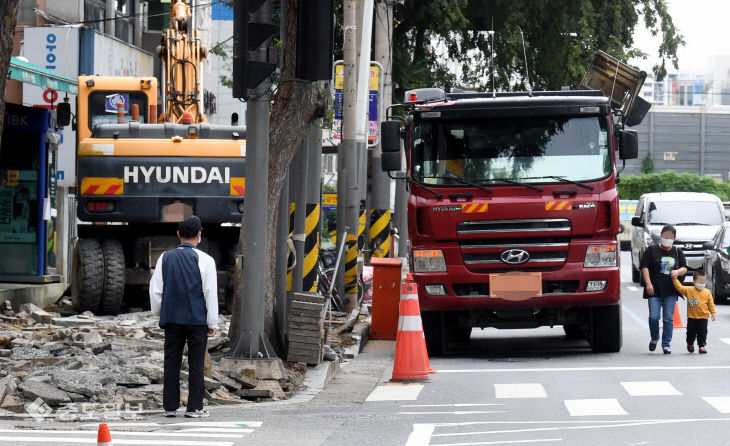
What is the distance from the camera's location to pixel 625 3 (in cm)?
3653

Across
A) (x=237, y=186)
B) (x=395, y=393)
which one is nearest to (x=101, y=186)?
(x=237, y=186)

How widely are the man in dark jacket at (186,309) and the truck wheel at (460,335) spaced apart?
9.11 meters

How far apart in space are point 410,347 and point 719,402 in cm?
371

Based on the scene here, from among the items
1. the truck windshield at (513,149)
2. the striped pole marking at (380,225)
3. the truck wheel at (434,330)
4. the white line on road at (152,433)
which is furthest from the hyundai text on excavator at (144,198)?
the white line on road at (152,433)

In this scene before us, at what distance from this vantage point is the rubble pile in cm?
1150

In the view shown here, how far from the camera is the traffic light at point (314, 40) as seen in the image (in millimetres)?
13477

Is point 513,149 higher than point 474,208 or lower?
higher

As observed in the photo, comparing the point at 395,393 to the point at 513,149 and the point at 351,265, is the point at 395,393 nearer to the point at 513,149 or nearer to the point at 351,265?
the point at 513,149

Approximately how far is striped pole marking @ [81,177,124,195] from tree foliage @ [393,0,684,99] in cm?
1441

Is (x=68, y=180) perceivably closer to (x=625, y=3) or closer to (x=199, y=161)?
(x=199, y=161)

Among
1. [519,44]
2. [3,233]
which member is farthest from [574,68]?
[3,233]

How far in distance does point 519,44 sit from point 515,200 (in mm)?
19459

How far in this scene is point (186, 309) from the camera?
11109 mm

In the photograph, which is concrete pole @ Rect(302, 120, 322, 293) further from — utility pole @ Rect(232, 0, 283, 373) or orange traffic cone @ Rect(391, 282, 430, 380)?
utility pole @ Rect(232, 0, 283, 373)
